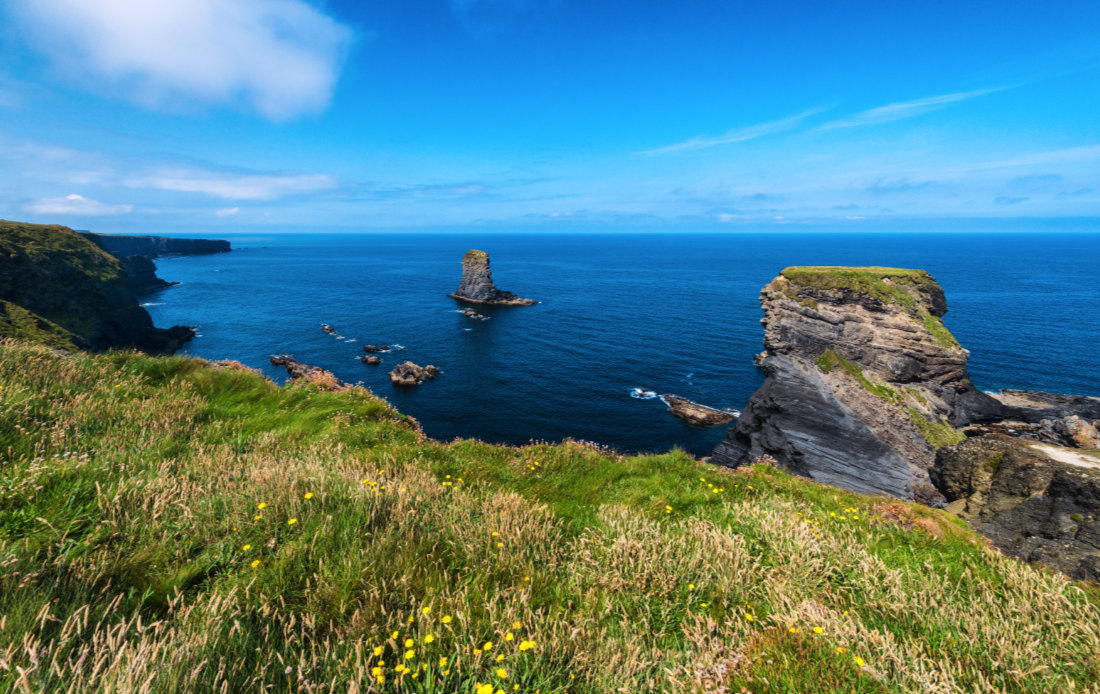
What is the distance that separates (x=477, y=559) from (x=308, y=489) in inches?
102

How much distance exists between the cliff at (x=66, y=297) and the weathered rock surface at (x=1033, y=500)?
80359 millimetres

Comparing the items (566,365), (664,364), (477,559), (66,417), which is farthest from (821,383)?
(66,417)

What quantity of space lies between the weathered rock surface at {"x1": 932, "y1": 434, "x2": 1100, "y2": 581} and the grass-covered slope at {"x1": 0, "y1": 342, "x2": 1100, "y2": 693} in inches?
221

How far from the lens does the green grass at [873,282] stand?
44.6 metres

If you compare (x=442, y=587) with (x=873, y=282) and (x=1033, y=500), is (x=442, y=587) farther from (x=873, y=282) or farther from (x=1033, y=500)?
(x=873, y=282)

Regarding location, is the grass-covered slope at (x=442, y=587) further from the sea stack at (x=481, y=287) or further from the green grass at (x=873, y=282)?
the sea stack at (x=481, y=287)

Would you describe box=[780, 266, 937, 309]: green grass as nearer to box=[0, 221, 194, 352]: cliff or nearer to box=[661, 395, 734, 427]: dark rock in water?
box=[661, 395, 734, 427]: dark rock in water

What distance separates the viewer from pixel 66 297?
212ft

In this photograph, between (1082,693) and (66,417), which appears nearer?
(1082,693)

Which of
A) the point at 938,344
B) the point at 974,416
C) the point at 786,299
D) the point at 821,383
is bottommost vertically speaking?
the point at 974,416

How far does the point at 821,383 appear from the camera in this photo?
3916 centimetres

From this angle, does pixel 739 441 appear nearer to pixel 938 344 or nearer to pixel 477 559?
pixel 938 344

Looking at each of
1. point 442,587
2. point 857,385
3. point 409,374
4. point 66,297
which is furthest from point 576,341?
point 66,297

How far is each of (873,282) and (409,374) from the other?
54.5 metres
